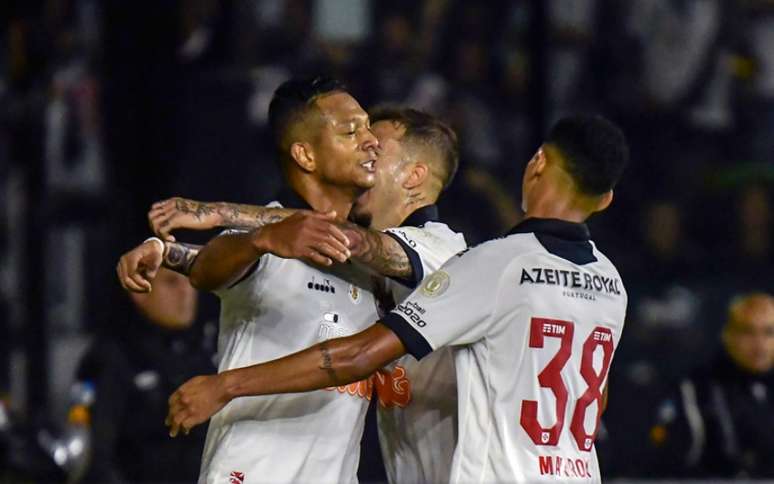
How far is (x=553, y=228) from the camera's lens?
4.35 meters

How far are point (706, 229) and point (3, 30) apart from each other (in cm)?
439

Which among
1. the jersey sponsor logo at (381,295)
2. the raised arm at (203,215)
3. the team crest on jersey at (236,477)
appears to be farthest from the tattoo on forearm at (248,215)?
the team crest on jersey at (236,477)

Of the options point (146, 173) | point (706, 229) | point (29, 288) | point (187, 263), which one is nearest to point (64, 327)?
point (29, 288)

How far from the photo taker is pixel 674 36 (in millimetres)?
9977

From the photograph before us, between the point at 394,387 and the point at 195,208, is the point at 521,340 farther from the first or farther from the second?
the point at 195,208

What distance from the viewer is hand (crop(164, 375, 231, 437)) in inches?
158

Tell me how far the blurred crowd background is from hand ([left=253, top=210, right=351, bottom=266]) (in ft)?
16.2

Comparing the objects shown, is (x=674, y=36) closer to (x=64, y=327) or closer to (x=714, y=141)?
(x=714, y=141)

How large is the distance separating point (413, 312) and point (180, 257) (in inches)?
24.7

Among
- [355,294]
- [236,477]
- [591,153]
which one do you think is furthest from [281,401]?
[591,153]

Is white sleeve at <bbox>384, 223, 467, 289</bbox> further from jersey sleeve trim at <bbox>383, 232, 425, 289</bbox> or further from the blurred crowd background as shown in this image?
the blurred crowd background

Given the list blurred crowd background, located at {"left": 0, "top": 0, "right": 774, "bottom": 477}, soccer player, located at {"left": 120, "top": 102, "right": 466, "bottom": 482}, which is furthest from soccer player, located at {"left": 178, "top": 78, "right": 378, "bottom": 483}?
blurred crowd background, located at {"left": 0, "top": 0, "right": 774, "bottom": 477}

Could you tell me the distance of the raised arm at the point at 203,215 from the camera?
4.25 meters

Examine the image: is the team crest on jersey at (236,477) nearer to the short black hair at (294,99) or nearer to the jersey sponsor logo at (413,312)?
the jersey sponsor logo at (413,312)
